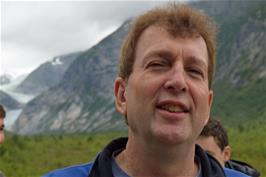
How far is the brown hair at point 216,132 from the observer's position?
19.5 ft

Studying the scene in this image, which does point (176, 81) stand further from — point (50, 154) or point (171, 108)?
point (50, 154)

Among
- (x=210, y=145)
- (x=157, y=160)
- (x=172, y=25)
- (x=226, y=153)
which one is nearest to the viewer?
(x=157, y=160)

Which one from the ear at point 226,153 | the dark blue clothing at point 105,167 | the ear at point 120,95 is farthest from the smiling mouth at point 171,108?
the ear at point 226,153

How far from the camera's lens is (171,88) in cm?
312

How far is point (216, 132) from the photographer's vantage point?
6066 millimetres

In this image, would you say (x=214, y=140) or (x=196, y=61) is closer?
(x=196, y=61)

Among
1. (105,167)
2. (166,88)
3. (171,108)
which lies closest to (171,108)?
(171,108)

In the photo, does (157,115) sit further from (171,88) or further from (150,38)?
(150,38)

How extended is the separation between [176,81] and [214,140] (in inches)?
118

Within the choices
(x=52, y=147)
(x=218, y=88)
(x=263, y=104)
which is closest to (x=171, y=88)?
(x=52, y=147)

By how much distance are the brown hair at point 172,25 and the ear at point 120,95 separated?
4 centimetres

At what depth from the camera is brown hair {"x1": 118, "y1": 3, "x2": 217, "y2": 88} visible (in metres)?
3.36

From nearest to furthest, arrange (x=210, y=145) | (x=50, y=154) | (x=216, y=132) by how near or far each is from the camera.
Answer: (x=210, y=145)
(x=216, y=132)
(x=50, y=154)

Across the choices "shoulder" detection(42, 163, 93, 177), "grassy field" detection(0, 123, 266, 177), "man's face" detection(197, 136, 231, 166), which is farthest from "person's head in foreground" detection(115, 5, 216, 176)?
"grassy field" detection(0, 123, 266, 177)
